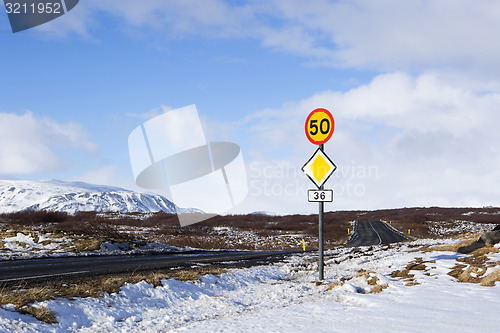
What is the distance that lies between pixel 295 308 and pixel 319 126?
496cm

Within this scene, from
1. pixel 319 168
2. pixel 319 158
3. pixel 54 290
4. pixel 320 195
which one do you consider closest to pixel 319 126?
pixel 319 158

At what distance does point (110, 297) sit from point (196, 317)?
2.46 meters

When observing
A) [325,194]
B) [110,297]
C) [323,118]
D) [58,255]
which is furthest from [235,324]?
[58,255]

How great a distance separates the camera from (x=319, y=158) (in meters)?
9.20

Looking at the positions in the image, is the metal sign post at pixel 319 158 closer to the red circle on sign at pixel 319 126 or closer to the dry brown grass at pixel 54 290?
the red circle on sign at pixel 319 126

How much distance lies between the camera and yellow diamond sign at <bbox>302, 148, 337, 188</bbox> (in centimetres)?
905

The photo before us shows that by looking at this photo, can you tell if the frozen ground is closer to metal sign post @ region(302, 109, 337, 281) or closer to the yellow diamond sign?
metal sign post @ region(302, 109, 337, 281)

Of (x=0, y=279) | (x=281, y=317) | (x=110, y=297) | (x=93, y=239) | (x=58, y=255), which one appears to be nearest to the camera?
(x=281, y=317)

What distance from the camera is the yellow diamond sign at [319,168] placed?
356 inches

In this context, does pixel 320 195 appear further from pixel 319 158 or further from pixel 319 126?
pixel 319 126

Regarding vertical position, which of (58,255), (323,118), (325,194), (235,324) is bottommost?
(58,255)

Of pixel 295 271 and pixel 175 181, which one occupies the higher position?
pixel 175 181

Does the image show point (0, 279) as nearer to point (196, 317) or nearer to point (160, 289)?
point (160, 289)

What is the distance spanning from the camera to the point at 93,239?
22250 mm
